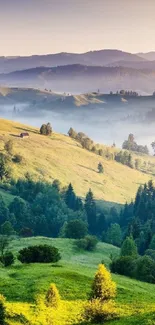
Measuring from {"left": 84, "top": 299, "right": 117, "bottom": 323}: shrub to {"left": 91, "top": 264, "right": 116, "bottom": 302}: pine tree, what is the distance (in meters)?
0.56

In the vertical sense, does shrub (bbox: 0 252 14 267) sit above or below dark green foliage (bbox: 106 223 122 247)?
above

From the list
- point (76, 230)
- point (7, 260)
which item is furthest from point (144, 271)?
point (76, 230)

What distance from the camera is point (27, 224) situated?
182750mm

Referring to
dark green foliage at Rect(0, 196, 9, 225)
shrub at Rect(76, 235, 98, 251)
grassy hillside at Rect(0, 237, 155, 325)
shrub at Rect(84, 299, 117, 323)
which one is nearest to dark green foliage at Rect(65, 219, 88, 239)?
shrub at Rect(76, 235, 98, 251)

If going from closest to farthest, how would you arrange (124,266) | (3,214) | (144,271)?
(144,271) < (124,266) < (3,214)

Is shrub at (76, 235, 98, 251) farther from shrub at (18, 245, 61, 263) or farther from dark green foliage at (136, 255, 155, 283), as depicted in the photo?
dark green foliage at (136, 255, 155, 283)

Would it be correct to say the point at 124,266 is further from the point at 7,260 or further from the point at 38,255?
the point at 7,260

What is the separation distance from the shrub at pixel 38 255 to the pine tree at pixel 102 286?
37105 mm

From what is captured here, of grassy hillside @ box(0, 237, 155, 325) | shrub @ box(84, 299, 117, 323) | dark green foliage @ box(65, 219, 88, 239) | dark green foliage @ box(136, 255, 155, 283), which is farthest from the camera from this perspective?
dark green foliage @ box(65, 219, 88, 239)

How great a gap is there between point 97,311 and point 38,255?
38329 millimetres

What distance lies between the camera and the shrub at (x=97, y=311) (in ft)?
143

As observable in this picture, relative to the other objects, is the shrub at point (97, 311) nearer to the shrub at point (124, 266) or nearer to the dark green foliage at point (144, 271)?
the dark green foliage at point (144, 271)

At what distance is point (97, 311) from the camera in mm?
43875

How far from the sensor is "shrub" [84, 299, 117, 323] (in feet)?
143
